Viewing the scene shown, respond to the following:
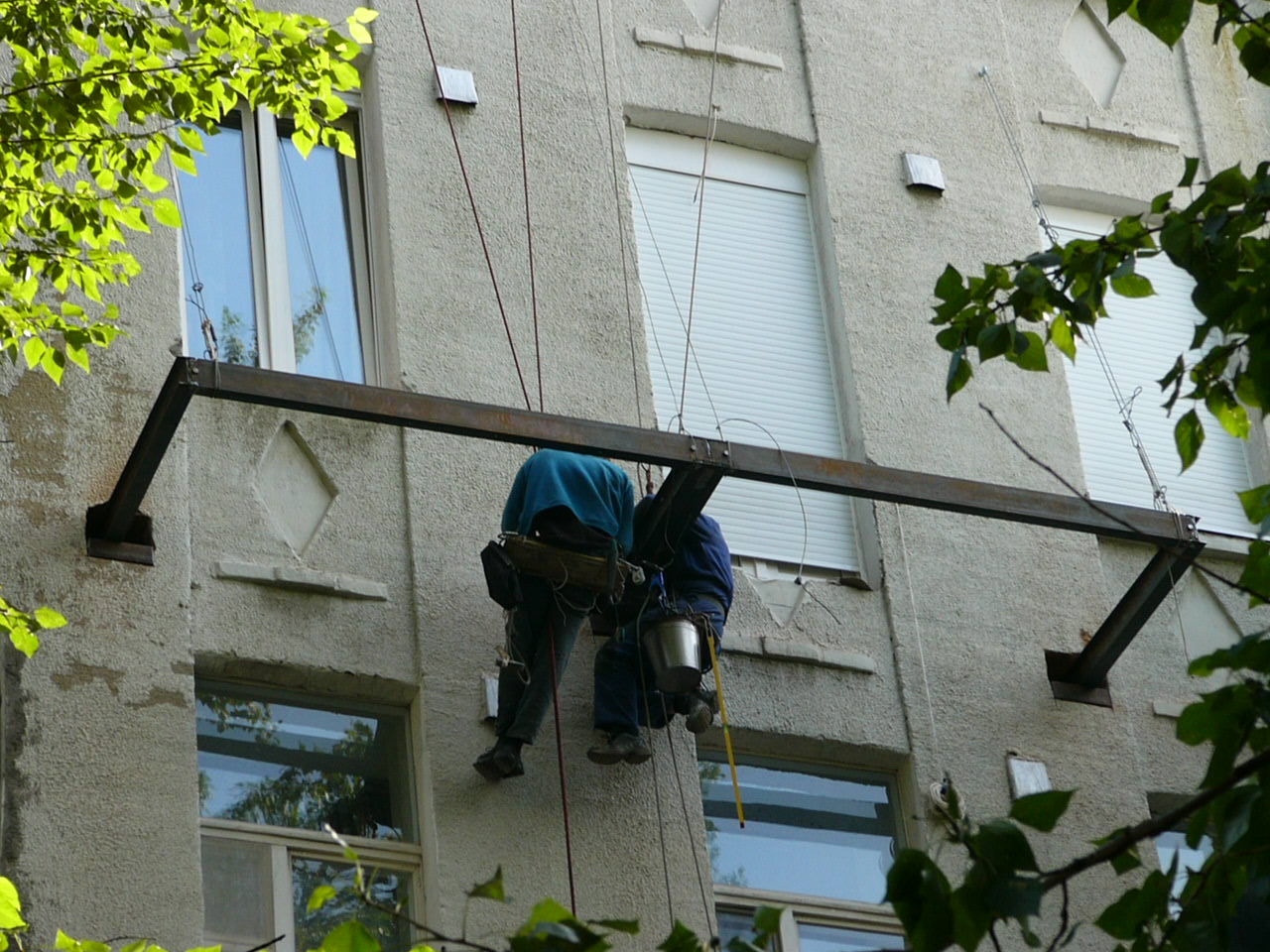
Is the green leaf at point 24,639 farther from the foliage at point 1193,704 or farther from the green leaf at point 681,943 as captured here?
the green leaf at point 681,943

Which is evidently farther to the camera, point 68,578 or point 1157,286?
point 1157,286

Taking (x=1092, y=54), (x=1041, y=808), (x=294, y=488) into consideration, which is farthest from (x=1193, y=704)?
(x=1092, y=54)

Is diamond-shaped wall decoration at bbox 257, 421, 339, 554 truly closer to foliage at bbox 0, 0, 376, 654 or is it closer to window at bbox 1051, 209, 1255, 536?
foliage at bbox 0, 0, 376, 654

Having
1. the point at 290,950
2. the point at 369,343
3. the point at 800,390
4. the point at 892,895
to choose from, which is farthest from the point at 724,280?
the point at 892,895

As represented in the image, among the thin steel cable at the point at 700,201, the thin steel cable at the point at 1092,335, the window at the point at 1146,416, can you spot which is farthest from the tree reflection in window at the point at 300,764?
the thin steel cable at the point at 1092,335

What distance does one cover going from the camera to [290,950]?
1062 cm

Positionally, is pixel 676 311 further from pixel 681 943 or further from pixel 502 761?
pixel 681 943

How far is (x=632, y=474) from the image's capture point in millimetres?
12664

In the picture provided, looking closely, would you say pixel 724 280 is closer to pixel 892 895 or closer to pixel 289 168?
pixel 289 168

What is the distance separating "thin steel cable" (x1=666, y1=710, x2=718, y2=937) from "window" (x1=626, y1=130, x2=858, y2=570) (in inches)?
63.6

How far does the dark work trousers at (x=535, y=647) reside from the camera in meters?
11.1

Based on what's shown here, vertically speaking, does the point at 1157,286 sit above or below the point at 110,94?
above

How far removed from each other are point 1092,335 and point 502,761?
5767mm

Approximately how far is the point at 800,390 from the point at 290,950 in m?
4.90
